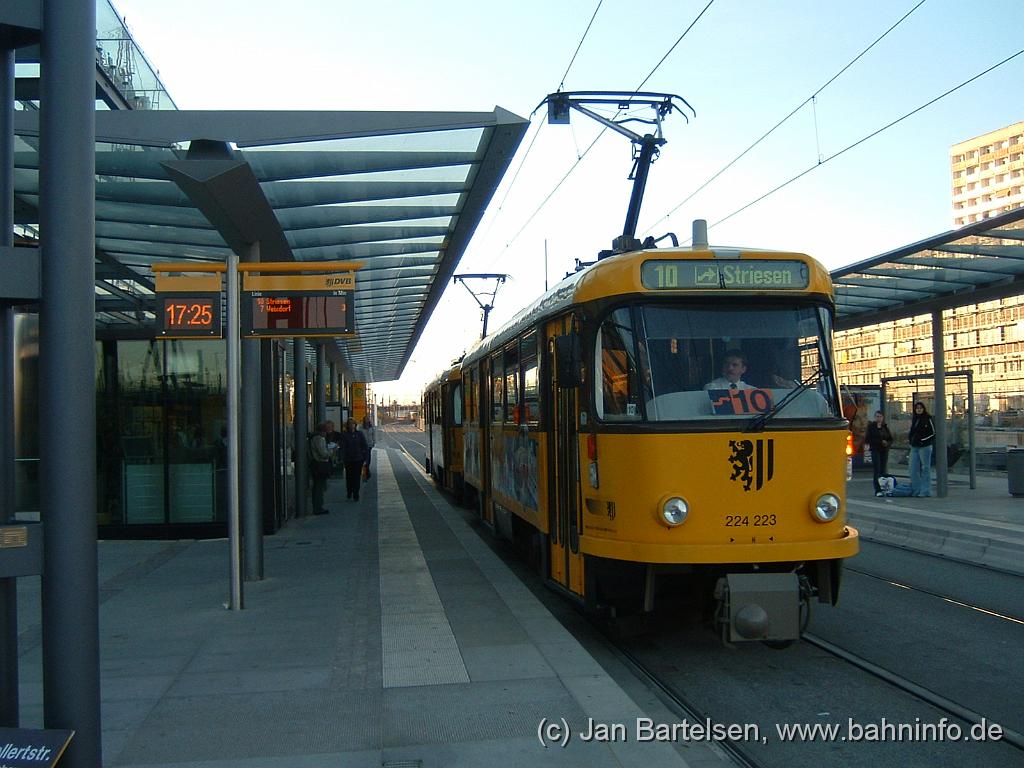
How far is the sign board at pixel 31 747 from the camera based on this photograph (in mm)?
Answer: 3863

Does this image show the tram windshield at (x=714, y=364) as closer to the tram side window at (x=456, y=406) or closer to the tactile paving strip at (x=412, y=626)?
the tactile paving strip at (x=412, y=626)

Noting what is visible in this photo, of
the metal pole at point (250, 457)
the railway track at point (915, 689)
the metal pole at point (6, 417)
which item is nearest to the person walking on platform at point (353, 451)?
the metal pole at point (250, 457)

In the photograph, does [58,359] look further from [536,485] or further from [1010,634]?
[1010,634]

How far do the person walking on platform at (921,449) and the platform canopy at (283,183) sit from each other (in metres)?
9.15

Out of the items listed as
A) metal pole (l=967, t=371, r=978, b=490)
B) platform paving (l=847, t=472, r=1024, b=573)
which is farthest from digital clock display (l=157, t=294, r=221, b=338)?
metal pole (l=967, t=371, r=978, b=490)

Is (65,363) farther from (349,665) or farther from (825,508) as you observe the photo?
(825,508)

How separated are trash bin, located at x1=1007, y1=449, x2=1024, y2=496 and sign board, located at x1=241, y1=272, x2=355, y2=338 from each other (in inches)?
535

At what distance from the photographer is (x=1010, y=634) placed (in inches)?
311

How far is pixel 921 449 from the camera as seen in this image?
1838 centimetres

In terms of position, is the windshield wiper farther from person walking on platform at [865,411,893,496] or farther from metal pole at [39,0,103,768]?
person walking on platform at [865,411,893,496]

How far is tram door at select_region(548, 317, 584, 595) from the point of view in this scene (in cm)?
785

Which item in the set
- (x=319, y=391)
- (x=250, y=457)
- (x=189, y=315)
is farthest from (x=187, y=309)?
(x=319, y=391)

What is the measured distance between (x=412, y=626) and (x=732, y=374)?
11.4 ft

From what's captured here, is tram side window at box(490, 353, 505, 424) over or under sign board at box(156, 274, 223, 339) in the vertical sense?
under
